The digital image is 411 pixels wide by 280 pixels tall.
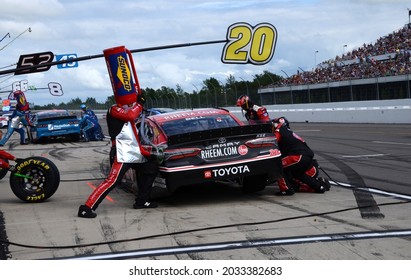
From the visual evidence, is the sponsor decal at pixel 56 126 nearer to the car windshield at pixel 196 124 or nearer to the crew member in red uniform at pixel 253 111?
the crew member in red uniform at pixel 253 111

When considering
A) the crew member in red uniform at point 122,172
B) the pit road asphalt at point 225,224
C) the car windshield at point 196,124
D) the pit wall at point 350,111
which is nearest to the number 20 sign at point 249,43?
the car windshield at point 196,124

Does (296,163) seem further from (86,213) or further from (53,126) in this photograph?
(53,126)

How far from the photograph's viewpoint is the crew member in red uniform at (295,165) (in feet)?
29.7

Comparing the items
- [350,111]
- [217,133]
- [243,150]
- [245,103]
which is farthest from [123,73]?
[350,111]

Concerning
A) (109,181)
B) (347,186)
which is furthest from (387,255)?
(347,186)

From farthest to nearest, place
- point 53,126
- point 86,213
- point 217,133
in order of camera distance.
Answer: point 53,126
point 217,133
point 86,213

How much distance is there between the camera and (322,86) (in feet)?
122

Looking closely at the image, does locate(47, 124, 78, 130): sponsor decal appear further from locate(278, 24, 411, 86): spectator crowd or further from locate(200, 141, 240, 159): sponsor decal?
locate(278, 24, 411, 86): spectator crowd

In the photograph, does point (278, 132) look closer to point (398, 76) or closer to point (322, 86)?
point (398, 76)

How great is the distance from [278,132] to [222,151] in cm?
139

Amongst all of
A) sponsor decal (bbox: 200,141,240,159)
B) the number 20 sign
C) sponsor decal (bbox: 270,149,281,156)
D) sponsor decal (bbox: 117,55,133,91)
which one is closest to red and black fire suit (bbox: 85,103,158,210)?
sponsor decal (bbox: 117,55,133,91)

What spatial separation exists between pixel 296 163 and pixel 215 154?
1483 millimetres

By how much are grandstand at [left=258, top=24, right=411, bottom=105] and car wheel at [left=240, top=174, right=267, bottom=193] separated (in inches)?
922

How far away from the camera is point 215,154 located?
8.17m
